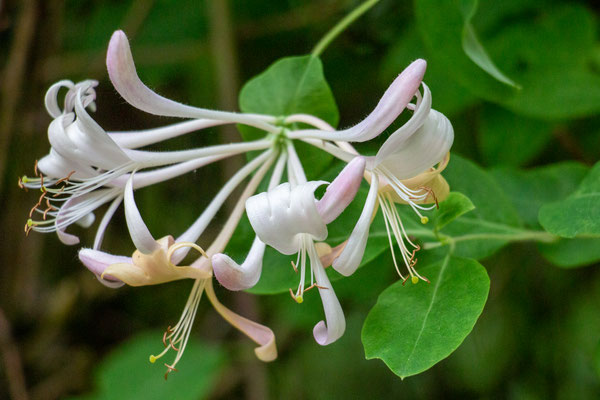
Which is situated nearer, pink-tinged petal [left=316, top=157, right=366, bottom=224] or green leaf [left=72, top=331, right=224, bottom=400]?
pink-tinged petal [left=316, top=157, right=366, bottom=224]

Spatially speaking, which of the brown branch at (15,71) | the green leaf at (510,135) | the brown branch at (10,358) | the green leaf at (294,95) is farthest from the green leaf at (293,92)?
the brown branch at (10,358)

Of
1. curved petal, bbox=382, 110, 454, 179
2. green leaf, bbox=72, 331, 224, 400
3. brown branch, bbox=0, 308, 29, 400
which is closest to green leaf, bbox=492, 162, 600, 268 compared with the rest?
curved petal, bbox=382, 110, 454, 179

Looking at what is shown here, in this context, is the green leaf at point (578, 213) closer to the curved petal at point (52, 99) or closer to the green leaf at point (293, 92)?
the green leaf at point (293, 92)

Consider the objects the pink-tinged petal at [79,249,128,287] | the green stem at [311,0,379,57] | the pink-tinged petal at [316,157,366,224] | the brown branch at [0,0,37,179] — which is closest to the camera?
the pink-tinged petal at [316,157,366,224]

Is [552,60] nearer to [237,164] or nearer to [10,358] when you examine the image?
[237,164]

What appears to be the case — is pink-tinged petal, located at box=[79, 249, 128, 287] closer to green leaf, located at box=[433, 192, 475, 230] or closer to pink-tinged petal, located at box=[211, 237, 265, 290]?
pink-tinged petal, located at box=[211, 237, 265, 290]

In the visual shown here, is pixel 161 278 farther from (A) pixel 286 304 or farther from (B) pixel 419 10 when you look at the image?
(A) pixel 286 304
